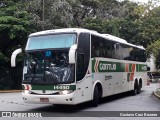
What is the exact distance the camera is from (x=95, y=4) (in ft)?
144

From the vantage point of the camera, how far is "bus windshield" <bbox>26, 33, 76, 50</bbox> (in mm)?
14039

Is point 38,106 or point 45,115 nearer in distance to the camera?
point 45,115

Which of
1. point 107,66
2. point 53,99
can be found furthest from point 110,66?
point 53,99

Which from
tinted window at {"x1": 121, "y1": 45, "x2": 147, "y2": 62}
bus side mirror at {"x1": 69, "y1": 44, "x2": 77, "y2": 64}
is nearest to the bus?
bus side mirror at {"x1": 69, "y1": 44, "x2": 77, "y2": 64}

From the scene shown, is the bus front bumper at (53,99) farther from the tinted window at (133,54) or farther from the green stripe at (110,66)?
the tinted window at (133,54)

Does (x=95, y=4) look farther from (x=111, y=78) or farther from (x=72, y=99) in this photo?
A: (x=72, y=99)

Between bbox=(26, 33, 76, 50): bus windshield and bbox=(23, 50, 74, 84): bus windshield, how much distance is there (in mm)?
269

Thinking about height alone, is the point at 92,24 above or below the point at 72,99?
above

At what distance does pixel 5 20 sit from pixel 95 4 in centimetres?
1696

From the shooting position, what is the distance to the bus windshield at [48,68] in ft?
44.5

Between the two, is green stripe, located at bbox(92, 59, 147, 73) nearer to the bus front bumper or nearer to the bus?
the bus

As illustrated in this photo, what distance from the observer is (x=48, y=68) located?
45.2 ft

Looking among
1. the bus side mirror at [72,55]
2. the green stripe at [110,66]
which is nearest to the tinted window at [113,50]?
the green stripe at [110,66]

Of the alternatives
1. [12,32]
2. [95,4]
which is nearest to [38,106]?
[12,32]
